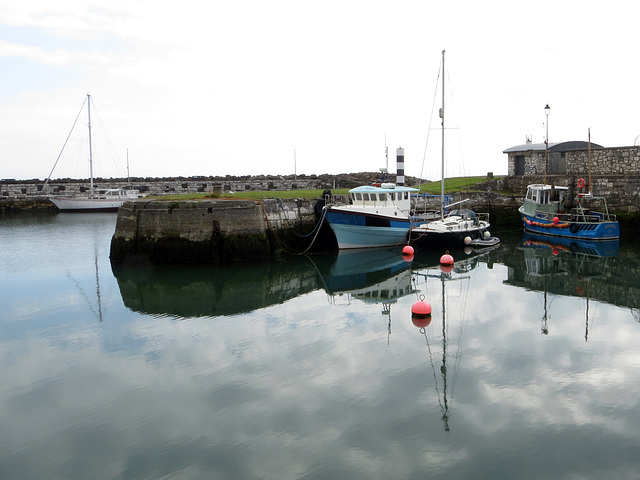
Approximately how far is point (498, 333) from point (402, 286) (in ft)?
17.7

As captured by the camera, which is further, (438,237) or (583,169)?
(583,169)

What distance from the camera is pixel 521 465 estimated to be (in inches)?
262

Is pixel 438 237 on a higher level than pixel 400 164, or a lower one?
lower

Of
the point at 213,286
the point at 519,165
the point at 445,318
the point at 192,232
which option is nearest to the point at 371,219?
the point at 192,232

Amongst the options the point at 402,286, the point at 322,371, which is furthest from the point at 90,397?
the point at 402,286

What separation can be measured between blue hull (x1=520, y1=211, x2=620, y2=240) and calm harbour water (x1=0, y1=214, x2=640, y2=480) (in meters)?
7.96

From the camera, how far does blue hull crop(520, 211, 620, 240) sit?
83.8 ft

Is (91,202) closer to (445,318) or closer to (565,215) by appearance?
(565,215)

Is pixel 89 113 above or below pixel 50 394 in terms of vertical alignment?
above

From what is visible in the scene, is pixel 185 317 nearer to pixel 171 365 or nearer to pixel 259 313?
pixel 259 313

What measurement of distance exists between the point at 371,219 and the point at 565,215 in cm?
1203

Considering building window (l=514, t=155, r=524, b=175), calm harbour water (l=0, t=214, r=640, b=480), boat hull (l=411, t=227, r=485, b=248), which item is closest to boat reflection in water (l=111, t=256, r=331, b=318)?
calm harbour water (l=0, t=214, r=640, b=480)

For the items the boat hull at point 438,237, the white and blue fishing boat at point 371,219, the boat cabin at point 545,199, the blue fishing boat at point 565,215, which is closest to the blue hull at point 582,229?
the blue fishing boat at point 565,215

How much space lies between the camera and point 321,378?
9.52 metres
